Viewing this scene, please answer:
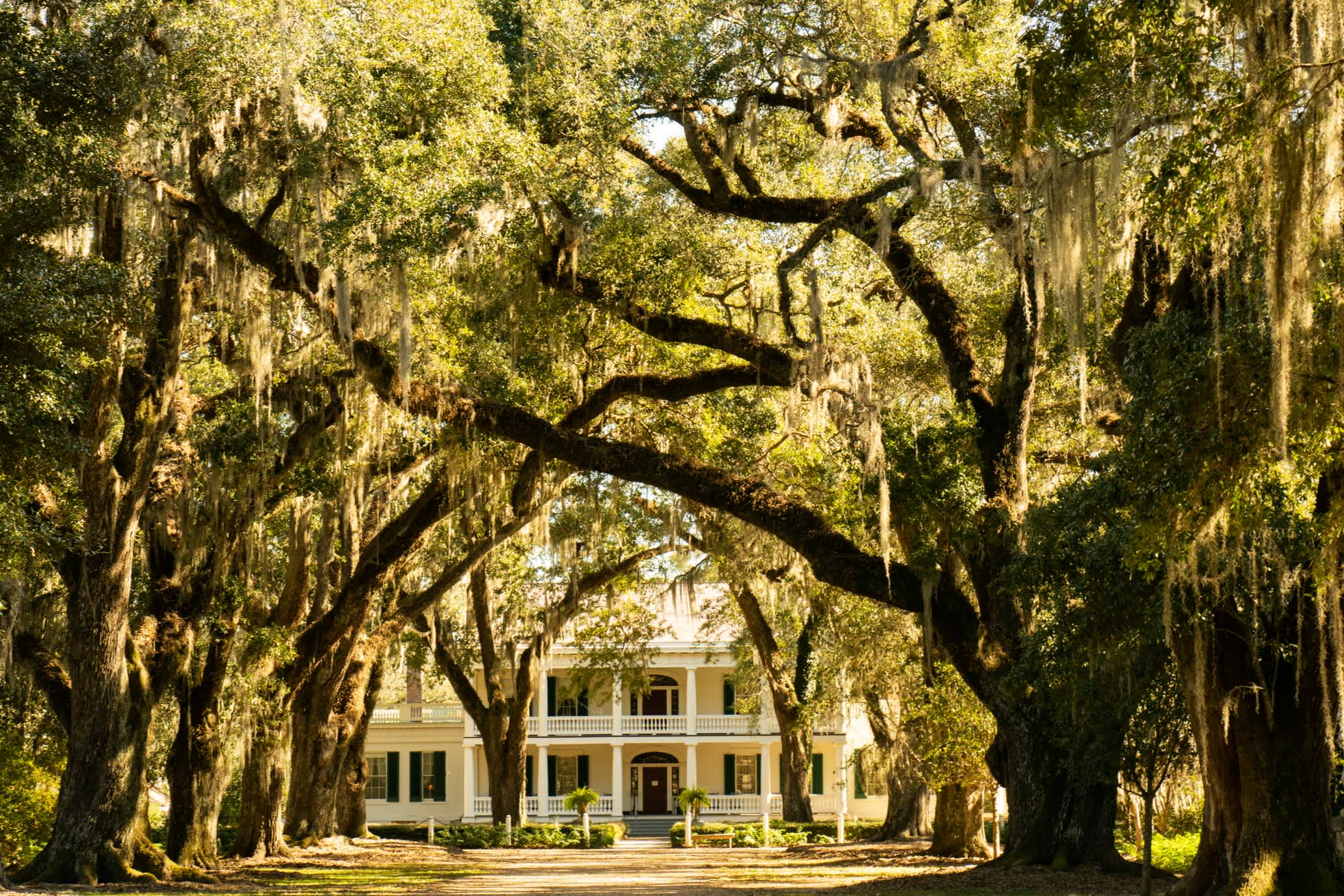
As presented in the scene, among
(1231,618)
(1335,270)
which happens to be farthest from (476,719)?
(1335,270)

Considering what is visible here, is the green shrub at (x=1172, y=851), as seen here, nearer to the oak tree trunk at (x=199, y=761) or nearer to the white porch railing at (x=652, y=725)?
the oak tree trunk at (x=199, y=761)

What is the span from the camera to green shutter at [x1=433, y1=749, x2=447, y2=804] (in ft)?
127

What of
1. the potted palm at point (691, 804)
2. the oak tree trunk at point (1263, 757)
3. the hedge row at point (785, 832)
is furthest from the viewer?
the potted palm at point (691, 804)

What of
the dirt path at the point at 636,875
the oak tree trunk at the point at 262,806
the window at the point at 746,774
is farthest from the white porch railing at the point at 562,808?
the oak tree trunk at the point at 262,806

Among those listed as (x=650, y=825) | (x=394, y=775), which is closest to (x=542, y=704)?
(x=650, y=825)

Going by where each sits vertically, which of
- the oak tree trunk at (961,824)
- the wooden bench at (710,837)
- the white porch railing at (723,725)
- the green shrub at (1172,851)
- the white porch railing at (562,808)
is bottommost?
the white porch railing at (562,808)

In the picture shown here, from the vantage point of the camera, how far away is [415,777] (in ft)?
127

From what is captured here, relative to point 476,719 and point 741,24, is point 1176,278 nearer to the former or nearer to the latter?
point 741,24

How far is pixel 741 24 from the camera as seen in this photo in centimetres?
1334

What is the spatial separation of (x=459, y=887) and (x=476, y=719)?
1374cm

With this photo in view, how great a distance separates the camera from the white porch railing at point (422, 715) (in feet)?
128

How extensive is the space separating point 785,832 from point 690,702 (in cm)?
843

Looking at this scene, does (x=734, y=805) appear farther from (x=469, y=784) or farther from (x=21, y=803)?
(x=21, y=803)

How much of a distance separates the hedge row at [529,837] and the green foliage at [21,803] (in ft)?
40.3
